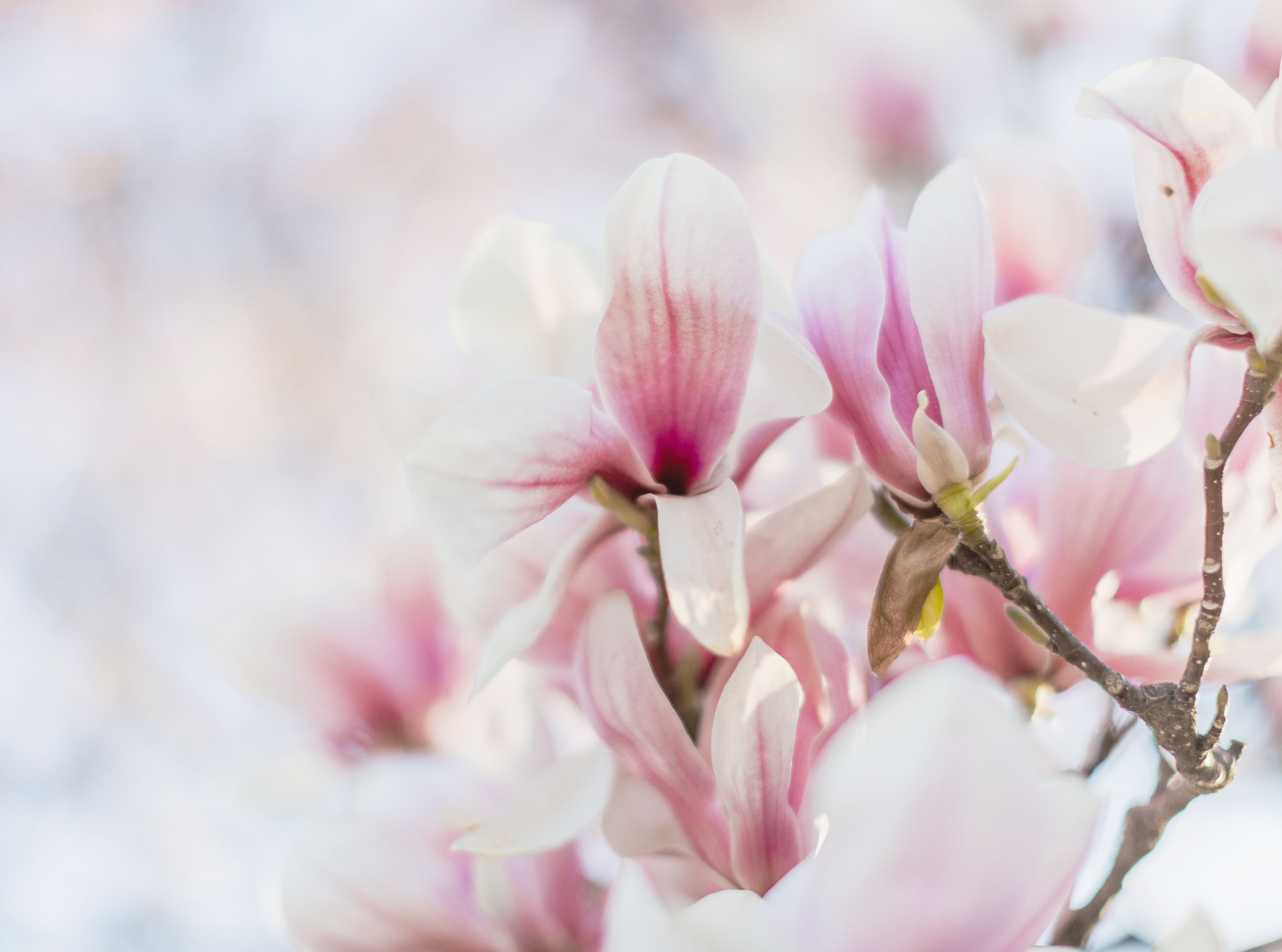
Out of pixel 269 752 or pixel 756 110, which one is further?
pixel 756 110

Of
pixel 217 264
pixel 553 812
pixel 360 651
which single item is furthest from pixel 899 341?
pixel 217 264

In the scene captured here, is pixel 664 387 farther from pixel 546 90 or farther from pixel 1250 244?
pixel 546 90

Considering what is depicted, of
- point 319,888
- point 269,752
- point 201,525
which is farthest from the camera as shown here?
point 201,525

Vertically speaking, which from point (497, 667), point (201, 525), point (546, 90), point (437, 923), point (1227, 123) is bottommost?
point (201, 525)

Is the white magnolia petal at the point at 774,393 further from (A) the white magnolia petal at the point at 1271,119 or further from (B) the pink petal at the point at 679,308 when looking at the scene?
(A) the white magnolia petal at the point at 1271,119

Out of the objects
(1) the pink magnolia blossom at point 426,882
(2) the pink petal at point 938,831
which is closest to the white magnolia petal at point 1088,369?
(2) the pink petal at point 938,831

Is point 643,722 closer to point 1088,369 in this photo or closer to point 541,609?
point 541,609

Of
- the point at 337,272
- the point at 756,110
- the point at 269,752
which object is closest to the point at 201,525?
the point at 337,272
